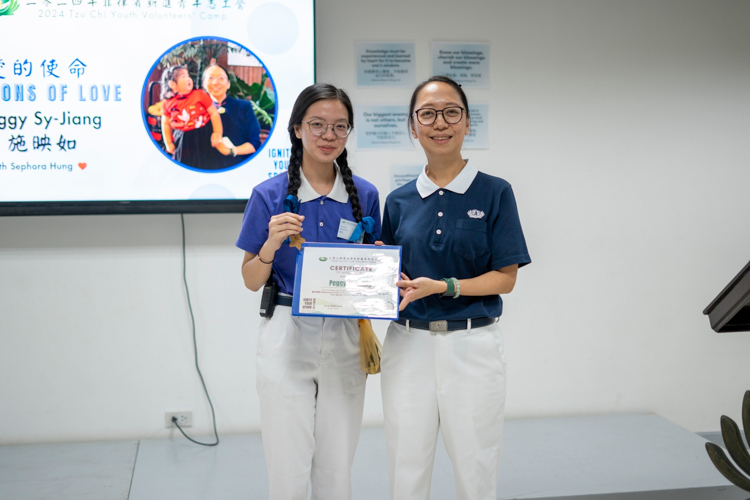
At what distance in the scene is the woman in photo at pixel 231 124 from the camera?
2549 millimetres

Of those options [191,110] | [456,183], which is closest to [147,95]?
[191,110]

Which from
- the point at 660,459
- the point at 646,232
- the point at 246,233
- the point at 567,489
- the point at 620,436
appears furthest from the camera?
the point at 646,232

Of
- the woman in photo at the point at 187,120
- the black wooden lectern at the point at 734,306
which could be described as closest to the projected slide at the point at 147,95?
the woman in photo at the point at 187,120

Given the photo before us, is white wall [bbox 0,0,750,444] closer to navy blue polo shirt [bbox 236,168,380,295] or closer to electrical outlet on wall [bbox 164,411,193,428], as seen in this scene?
electrical outlet on wall [bbox 164,411,193,428]

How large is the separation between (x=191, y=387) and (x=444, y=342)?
1.71m

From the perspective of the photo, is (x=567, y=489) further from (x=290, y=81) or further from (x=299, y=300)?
(x=290, y=81)

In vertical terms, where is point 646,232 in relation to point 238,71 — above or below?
below

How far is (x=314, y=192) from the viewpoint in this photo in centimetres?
160

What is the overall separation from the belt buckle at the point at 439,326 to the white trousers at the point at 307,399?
0.82 ft

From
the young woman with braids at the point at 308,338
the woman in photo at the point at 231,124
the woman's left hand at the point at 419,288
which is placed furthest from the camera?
the woman in photo at the point at 231,124

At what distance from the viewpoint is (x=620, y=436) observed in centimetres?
272

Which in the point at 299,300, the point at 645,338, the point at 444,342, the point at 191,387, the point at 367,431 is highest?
the point at 299,300

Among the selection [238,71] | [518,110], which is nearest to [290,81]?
[238,71]

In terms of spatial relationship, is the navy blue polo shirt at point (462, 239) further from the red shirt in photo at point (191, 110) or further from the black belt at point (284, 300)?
the red shirt in photo at point (191, 110)
